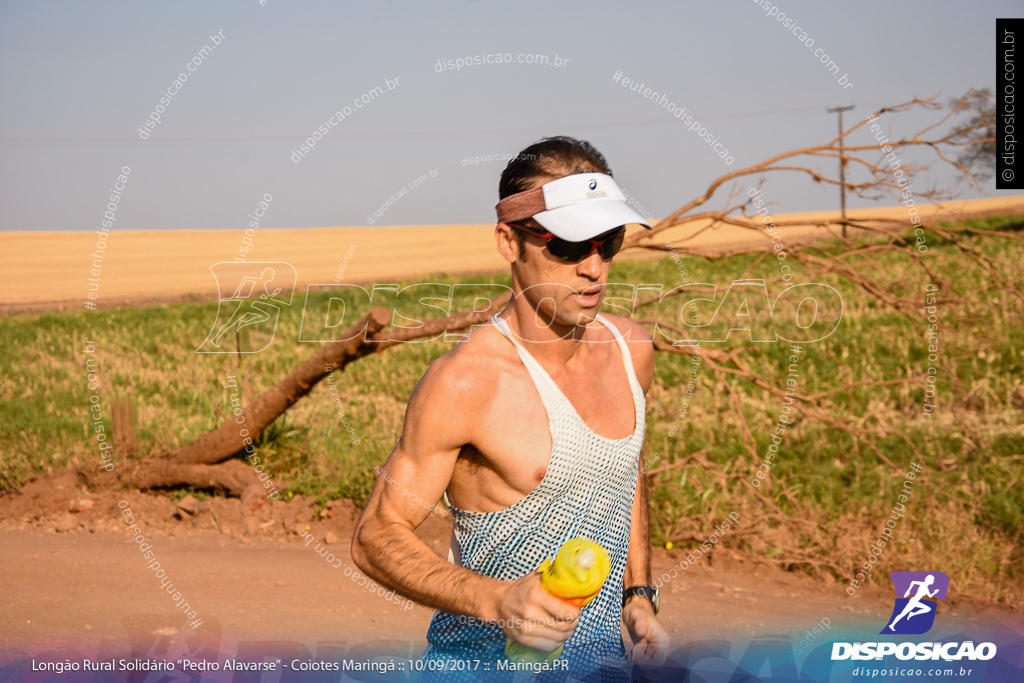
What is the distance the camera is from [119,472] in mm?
7828

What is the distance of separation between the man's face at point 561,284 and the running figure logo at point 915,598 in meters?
4.10

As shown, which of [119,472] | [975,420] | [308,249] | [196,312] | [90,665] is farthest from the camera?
[308,249]

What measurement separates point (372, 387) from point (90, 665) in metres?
7.11

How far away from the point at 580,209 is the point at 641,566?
1.19 m

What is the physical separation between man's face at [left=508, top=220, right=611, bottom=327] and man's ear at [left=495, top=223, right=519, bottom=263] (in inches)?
1.9

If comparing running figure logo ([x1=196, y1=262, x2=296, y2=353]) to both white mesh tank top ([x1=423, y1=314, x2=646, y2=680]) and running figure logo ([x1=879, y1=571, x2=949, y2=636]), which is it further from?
white mesh tank top ([x1=423, y1=314, x2=646, y2=680])

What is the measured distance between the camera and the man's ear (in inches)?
101

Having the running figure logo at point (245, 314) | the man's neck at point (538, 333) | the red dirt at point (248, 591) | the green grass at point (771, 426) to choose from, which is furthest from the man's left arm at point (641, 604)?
the running figure logo at point (245, 314)

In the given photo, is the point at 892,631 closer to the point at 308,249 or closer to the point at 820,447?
the point at 820,447

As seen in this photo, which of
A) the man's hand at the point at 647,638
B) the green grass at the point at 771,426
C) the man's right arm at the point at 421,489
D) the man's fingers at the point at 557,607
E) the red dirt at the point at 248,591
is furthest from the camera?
the green grass at the point at 771,426

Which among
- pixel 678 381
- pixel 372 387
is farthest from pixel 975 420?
pixel 372 387

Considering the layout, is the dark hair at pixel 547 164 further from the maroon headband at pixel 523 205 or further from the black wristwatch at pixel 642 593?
the black wristwatch at pixel 642 593

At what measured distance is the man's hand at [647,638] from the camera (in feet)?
8.52

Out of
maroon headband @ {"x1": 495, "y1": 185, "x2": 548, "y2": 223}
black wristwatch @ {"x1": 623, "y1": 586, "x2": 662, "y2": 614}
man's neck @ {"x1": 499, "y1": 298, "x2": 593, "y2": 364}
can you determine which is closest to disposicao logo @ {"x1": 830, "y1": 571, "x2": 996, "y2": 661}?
black wristwatch @ {"x1": 623, "y1": 586, "x2": 662, "y2": 614}
